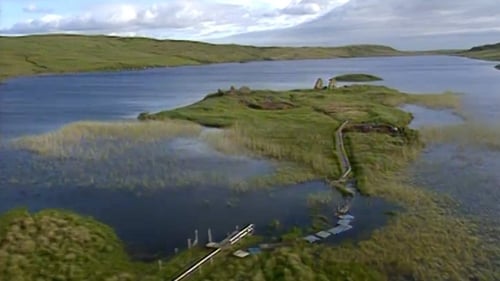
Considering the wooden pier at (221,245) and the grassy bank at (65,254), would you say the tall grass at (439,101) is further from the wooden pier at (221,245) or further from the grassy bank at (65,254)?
the grassy bank at (65,254)

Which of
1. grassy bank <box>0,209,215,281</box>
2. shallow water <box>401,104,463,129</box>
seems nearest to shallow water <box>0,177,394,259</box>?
grassy bank <box>0,209,215,281</box>

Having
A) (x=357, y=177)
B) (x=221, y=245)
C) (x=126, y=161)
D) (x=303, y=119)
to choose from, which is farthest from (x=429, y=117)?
(x=221, y=245)

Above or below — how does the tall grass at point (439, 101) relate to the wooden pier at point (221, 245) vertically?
below

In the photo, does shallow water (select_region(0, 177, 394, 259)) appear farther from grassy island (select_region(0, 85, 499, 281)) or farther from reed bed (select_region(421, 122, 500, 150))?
reed bed (select_region(421, 122, 500, 150))

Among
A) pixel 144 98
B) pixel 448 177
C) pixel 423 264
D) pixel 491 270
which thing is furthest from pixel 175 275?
pixel 144 98

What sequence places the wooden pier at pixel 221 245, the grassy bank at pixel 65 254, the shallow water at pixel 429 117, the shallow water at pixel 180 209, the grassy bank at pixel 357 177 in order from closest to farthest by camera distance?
1. the grassy bank at pixel 65 254
2. the wooden pier at pixel 221 245
3. the grassy bank at pixel 357 177
4. the shallow water at pixel 180 209
5. the shallow water at pixel 429 117

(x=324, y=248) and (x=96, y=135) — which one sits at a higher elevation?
(x=96, y=135)

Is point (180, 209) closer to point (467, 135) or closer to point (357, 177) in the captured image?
point (357, 177)

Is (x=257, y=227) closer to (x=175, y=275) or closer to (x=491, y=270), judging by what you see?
(x=175, y=275)

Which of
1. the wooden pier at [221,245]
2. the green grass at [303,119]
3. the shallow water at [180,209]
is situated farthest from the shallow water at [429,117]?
the wooden pier at [221,245]
